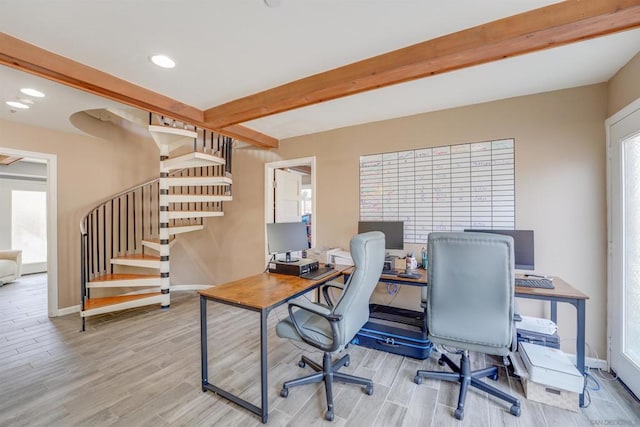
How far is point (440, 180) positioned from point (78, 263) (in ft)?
16.2

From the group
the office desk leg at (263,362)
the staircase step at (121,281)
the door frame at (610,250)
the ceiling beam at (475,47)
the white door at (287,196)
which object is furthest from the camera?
the white door at (287,196)

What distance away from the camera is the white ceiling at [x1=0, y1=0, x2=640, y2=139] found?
152 cm

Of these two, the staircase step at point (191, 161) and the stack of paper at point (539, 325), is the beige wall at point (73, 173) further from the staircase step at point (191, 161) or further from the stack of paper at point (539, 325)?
the stack of paper at point (539, 325)

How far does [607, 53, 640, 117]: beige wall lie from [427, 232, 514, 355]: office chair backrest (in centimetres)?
161

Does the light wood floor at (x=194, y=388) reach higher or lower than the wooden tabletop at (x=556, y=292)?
lower

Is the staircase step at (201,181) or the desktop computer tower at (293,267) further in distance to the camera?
the staircase step at (201,181)

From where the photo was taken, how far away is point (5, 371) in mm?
2244

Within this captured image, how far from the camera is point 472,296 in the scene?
1712 mm

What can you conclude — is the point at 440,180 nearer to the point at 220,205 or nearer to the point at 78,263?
the point at 220,205

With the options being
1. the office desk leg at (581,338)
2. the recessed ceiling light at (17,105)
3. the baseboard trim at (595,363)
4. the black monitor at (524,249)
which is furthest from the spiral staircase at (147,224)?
the baseboard trim at (595,363)

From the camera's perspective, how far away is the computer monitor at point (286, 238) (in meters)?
2.64

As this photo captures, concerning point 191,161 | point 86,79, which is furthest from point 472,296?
point 191,161

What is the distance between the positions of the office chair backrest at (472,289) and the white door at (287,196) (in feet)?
9.00

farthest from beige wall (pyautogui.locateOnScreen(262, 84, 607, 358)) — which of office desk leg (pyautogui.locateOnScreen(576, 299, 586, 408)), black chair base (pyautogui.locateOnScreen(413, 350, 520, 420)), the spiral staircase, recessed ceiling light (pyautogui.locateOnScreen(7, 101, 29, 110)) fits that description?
recessed ceiling light (pyautogui.locateOnScreen(7, 101, 29, 110))
